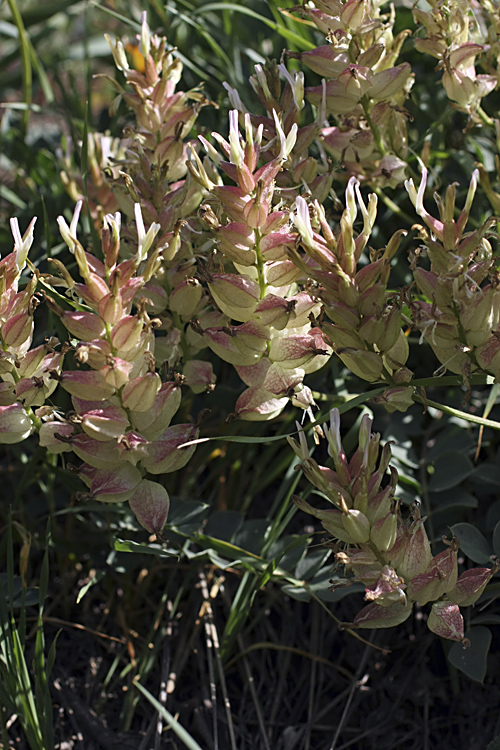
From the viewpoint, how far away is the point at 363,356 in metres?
0.72

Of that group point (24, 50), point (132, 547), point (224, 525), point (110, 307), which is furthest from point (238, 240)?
point (24, 50)

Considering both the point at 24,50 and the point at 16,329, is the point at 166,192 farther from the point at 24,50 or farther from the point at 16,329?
the point at 24,50

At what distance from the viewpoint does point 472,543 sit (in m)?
0.93

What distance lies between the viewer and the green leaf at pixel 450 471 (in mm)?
1028

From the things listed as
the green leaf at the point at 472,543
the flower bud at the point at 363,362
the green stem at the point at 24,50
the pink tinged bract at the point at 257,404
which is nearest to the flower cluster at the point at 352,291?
the flower bud at the point at 363,362

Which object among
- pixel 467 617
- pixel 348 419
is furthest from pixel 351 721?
pixel 348 419

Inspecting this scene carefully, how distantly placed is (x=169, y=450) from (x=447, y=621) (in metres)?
0.35

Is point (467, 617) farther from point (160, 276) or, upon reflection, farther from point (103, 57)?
point (103, 57)

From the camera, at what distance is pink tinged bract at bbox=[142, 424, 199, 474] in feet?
2.57

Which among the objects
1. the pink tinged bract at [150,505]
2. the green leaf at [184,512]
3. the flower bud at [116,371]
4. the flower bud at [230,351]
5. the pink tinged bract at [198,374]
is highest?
the flower bud at [116,371]

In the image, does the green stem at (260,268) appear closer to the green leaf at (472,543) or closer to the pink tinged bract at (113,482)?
the pink tinged bract at (113,482)

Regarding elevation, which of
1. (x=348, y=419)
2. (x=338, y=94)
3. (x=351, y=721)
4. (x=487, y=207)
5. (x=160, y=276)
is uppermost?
(x=338, y=94)

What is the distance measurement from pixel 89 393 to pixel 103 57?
154cm

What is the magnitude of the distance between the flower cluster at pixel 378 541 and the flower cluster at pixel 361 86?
425mm
